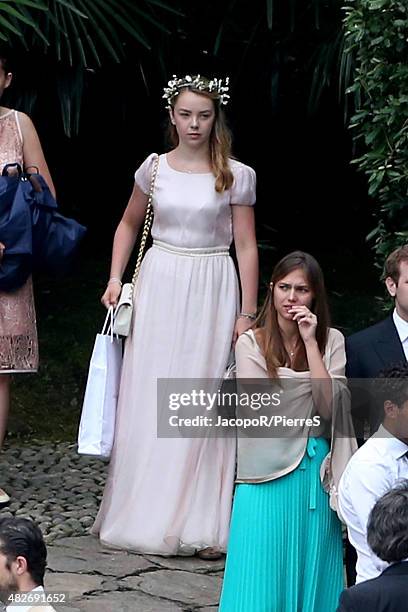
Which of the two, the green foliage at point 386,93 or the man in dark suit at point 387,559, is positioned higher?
the green foliage at point 386,93

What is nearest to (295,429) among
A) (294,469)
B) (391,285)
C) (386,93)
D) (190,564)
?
(294,469)

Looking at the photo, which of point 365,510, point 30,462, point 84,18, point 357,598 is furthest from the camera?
point 84,18

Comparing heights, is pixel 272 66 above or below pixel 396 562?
→ above

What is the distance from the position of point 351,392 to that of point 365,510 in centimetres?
80

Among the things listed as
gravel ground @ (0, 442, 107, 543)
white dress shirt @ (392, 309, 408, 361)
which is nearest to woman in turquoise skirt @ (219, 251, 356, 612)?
white dress shirt @ (392, 309, 408, 361)

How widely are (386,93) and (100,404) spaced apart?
1.76m

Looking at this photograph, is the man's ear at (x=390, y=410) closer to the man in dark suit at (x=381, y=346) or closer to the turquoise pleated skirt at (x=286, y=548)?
the man in dark suit at (x=381, y=346)

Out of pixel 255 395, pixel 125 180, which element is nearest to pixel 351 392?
pixel 255 395

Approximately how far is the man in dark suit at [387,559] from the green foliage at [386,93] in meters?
2.09

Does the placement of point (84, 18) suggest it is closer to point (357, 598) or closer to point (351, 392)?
point (351, 392)

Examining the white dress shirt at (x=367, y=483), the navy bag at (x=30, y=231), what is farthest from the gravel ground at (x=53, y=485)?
the white dress shirt at (x=367, y=483)

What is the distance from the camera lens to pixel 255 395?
16.6ft

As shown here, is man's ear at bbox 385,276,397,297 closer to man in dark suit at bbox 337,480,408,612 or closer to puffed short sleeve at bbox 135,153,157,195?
man in dark suit at bbox 337,480,408,612

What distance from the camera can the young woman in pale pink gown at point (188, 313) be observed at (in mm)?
6039
